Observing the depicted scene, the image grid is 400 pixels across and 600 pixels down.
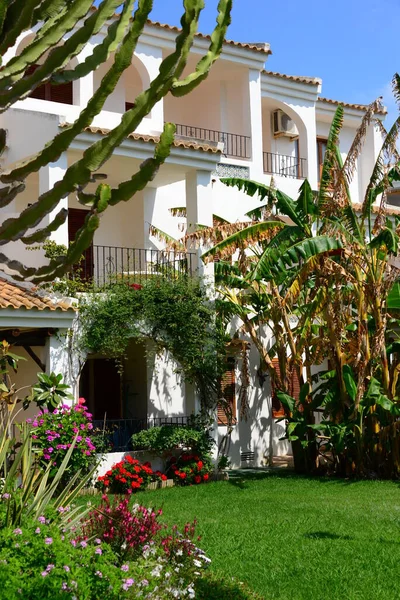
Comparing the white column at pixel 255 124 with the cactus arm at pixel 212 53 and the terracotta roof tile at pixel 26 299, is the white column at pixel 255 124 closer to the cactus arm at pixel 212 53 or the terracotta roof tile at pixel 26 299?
the terracotta roof tile at pixel 26 299

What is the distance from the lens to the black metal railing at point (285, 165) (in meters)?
24.6

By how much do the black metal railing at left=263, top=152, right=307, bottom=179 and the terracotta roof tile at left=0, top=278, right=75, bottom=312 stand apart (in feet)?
32.8

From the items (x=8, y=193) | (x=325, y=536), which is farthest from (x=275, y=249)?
(x=8, y=193)

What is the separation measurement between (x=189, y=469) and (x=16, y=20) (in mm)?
13258

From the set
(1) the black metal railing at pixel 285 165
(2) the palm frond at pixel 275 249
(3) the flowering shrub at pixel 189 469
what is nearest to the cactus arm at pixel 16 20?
(2) the palm frond at pixel 275 249

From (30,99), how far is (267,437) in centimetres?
959

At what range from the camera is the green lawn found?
8.95m

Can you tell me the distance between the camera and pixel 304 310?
58.7ft

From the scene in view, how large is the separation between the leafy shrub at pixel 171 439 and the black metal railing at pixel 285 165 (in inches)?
365

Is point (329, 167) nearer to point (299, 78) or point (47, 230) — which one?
point (299, 78)

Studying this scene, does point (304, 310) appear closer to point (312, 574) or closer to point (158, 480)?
point (158, 480)

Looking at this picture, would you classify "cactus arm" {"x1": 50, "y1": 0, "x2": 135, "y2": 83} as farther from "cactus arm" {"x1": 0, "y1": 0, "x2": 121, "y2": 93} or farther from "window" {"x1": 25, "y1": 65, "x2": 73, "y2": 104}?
"window" {"x1": 25, "y1": 65, "x2": 73, "y2": 104}

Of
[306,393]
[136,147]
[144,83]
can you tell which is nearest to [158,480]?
[306,393]

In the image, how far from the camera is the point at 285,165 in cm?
2511
